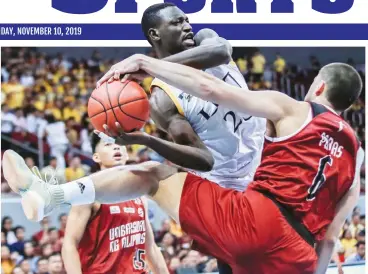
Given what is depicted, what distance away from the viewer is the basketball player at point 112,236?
4832mm

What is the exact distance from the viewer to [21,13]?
523 centimetres

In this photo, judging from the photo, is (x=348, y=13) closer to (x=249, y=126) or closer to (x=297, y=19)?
(x=297, y=19)

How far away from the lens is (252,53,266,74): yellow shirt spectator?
25.0 feet

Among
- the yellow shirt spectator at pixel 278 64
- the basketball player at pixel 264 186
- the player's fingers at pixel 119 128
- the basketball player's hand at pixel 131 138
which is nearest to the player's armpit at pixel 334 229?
the basketball player at pixel 264 186

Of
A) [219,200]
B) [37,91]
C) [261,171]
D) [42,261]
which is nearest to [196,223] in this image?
[219,200]

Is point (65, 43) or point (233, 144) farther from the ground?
point (65, 43)

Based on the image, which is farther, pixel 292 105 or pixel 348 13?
pixel 348 13

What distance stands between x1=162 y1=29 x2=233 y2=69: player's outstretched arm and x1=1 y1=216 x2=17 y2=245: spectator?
9.99 ft

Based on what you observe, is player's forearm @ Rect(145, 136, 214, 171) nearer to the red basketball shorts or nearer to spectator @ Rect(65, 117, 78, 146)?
the red basketball shorts

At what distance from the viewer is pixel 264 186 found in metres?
3.79

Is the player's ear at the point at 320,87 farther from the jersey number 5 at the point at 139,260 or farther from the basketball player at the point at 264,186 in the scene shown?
the jersey number 5 at the point at 139,260

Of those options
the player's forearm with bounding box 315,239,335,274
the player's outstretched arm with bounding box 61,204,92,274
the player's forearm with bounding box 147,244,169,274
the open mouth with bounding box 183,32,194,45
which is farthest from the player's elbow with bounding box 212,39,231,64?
the player's forearm with bounding box 147,244,169,274

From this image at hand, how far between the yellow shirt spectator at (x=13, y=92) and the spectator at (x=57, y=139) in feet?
1.39

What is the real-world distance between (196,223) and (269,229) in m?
0.38
